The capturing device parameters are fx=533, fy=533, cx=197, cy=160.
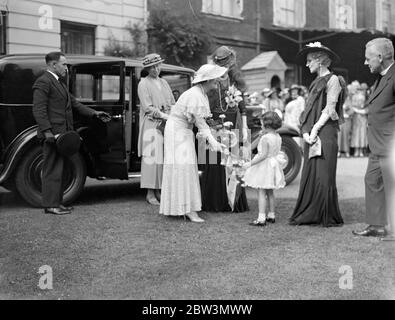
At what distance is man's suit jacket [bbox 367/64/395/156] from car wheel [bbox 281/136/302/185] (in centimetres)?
381

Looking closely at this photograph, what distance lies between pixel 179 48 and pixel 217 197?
3191mm

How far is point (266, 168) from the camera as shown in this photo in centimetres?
584

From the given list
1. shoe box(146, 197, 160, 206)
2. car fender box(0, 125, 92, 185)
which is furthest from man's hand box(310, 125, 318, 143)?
car fender box(0, 125, 92, 185)

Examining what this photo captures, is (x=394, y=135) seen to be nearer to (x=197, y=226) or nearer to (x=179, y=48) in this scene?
(x=197, y=226)

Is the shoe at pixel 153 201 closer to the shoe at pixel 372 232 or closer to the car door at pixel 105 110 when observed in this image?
the car door at pixel 105 110

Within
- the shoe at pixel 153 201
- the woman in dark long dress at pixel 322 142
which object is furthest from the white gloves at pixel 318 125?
the shoe at pixel 153 201

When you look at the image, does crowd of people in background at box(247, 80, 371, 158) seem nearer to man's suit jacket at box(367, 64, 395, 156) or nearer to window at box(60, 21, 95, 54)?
window at box(60, 21, 95, 54)

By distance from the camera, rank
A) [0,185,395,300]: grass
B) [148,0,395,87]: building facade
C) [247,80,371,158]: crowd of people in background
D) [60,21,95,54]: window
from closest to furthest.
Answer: [0,185,395,300]: grass
[148,0,395,87]: building facade
[60,21,95,54]: window
[247,80,371,158]: crowd of people in background

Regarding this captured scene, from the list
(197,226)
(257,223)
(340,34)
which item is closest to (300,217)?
(257,223)

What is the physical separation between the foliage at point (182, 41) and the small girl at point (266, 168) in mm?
2841

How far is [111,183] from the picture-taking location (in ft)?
29.9

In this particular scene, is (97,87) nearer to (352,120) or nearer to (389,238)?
(389,238)

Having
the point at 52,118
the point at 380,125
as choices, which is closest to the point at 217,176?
the point at 52,118

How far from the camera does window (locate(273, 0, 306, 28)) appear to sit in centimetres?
1029
